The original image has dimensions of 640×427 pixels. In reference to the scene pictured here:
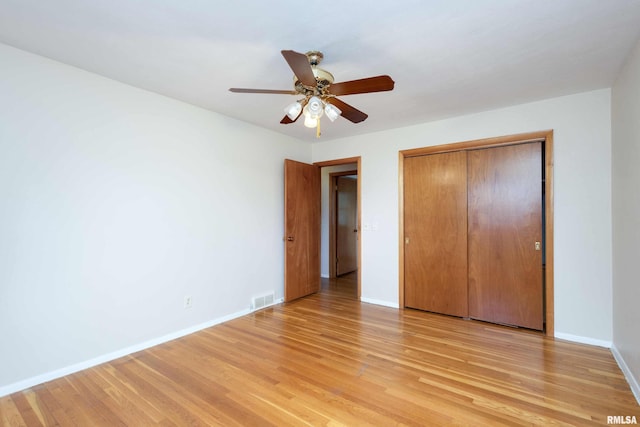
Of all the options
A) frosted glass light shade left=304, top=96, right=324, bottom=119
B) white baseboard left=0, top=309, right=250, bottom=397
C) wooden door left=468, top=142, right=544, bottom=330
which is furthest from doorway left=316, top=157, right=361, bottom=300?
frosted glass light shade left=304, top=96, right=324, bottom=119

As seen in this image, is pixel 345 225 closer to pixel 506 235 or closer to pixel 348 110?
pixel 506 235

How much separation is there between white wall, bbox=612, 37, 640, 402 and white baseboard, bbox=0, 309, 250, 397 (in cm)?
363

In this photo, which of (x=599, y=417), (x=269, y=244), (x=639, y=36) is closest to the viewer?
(x=599, y=417)

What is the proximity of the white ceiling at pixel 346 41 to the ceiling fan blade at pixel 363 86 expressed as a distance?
297mm

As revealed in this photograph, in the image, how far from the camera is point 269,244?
4016 mm

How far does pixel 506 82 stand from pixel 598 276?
198 centimetres

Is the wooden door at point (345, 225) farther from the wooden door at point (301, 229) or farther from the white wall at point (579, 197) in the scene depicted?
the white wall at point (579, 197)

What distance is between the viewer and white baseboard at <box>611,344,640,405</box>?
6.37 feet

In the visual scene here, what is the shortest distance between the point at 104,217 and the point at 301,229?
2.42 metres

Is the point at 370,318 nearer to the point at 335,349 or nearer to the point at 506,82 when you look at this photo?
the point at 335,349

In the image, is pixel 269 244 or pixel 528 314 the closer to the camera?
pixel 528 314

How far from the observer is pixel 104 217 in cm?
246

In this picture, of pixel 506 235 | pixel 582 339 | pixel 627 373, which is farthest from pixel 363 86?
pixel 582 339

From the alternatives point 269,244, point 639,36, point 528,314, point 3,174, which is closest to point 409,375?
point 528,314
